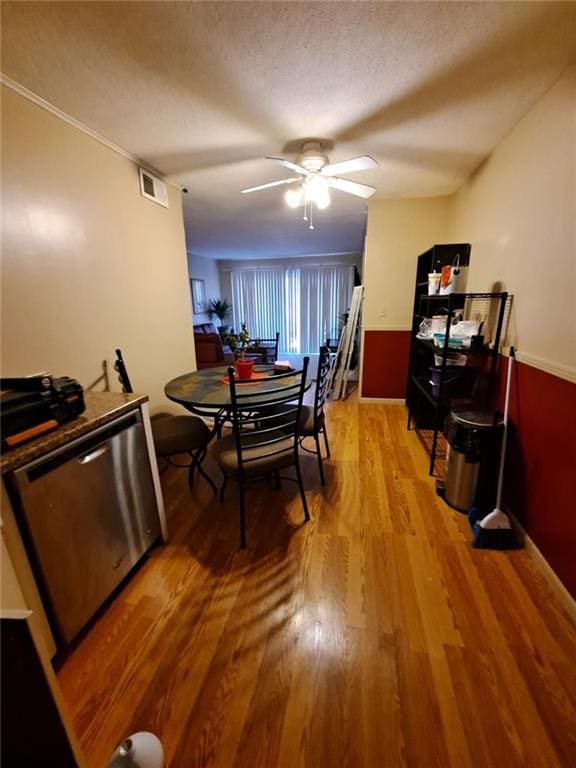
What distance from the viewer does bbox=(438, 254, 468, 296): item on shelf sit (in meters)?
2.39

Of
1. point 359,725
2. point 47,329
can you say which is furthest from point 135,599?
point 47,329

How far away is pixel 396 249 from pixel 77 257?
303 centimetres

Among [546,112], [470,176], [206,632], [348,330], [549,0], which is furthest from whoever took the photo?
[348,330]

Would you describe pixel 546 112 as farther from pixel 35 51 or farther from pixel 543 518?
pixel 35 51

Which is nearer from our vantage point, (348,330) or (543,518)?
(543,518)

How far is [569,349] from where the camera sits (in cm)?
135

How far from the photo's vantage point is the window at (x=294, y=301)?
7.57 metres

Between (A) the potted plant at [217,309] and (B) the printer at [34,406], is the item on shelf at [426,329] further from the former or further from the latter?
(A) the potted plant at [217,309]

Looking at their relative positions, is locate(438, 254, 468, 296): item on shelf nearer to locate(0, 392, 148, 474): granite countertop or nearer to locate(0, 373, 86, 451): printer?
locate(0, 392, 148, 474): granite countertop

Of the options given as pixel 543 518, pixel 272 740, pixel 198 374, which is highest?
pixel 198 374

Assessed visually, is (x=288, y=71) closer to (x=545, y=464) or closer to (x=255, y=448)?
(x=255, y=448)

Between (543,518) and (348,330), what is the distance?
9.86 feet

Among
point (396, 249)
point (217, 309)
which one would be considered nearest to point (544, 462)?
point (396, 249)

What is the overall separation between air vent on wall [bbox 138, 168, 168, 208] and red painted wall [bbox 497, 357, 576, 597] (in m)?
2.81
